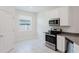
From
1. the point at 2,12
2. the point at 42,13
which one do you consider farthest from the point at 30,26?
the point at 2,12

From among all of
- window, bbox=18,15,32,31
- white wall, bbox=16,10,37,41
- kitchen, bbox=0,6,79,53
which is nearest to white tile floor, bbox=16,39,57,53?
kitchen, bbox=0,6,79,53

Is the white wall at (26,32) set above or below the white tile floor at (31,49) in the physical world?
above

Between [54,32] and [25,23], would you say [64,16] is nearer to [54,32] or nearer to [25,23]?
[54,32]

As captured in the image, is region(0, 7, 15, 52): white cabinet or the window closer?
region(0, 7, 15, 52): white cabinet

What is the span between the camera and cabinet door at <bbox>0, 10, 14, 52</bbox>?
3.46 meters

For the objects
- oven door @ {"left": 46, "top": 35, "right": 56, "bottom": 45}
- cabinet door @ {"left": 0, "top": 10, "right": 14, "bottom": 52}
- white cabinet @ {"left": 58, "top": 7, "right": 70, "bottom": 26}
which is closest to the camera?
cabinet door @ {"left": 0, "top": 10, "right": 14, "bottom": 52}

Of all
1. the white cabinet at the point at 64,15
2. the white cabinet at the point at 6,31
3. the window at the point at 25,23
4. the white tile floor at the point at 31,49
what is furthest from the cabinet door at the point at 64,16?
→ the window at the point at 25,23

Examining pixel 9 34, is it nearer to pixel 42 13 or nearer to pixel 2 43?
pixel 2 43

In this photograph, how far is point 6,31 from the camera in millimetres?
3721

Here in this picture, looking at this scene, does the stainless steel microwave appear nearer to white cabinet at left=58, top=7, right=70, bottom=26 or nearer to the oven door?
white cabinet at left=58, top=7, right=70, bottom=26

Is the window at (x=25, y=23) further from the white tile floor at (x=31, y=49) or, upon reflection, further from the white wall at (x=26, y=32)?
the white tile floor at (x=31, y=49)

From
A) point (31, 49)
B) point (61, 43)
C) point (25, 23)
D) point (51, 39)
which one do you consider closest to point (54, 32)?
point (51, 39)

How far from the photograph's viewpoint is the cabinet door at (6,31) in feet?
11.3
